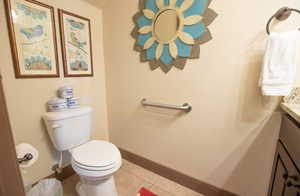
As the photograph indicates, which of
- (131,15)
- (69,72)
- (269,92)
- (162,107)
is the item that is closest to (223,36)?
(269,92)

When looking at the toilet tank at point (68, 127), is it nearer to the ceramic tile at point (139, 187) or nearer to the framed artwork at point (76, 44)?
the framed artwork at point (76, 44)

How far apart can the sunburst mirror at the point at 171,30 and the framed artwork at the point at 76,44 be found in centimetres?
53

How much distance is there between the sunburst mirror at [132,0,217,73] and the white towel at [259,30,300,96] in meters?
0.41

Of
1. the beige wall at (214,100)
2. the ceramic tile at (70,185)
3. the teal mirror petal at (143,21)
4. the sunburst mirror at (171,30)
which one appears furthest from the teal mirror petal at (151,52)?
the ceramic tile at (70,185)

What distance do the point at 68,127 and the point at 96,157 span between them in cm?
38

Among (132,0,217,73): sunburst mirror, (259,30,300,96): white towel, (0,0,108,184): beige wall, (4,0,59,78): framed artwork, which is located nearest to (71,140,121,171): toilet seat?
(0,0,108,184): beige wall

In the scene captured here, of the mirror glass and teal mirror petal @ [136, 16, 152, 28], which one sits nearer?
the mirror glass

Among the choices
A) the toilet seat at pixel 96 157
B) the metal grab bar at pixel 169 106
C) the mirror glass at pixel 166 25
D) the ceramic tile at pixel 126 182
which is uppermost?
the mirror glass at pixel 166 25

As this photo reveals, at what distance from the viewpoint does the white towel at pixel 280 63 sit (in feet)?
2.55

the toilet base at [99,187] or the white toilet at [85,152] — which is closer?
the white toilet at [85,152]

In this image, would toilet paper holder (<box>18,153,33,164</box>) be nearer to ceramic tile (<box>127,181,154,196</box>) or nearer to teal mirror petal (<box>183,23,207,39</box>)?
ceramic tile (<box>127,181,154,196</box>)

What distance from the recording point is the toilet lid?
1011 mm

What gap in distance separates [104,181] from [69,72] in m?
1.06

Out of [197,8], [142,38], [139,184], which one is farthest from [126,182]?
[197,8]
